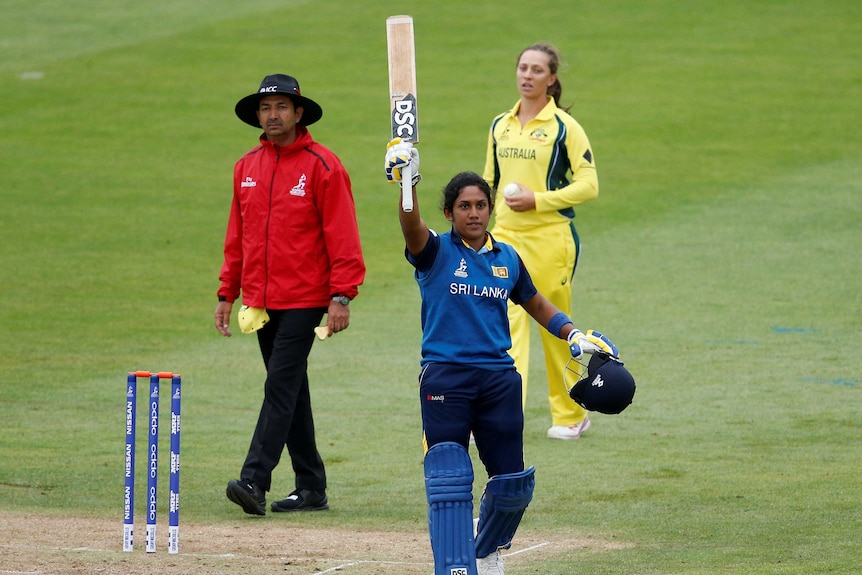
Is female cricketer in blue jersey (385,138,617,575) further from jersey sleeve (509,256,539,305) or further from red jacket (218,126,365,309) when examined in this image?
red jacket (218,126,365,309)

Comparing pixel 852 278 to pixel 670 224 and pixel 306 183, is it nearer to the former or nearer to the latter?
pixel 670 224

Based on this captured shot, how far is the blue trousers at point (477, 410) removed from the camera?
6.13 m

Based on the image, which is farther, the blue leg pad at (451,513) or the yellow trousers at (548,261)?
the yellow trousers at (548,261)

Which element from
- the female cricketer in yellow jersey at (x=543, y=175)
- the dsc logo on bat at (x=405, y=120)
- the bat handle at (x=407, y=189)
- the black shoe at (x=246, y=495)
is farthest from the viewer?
the female cricketer in yellow jersey at (x=543, y=175)

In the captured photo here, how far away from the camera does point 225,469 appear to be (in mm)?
8930

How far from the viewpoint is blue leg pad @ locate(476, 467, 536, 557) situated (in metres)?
6.16

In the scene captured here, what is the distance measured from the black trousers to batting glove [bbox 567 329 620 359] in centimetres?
203

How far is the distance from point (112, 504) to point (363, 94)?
1726cm

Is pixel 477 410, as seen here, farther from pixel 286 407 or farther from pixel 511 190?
pixel 511 190

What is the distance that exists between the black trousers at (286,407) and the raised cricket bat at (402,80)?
1.69 metres

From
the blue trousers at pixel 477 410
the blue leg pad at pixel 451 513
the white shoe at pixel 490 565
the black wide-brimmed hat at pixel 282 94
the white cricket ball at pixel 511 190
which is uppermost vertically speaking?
the black wide-brimmed hat at pixel 282 94

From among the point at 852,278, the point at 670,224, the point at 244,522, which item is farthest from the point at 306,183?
the point at 670,224

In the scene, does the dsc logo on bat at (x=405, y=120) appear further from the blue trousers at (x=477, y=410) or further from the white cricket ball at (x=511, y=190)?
the white cricket ball at (x=511, y=190)

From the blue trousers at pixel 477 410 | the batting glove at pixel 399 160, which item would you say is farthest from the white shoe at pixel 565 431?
the batting glove at pixel 399 160
